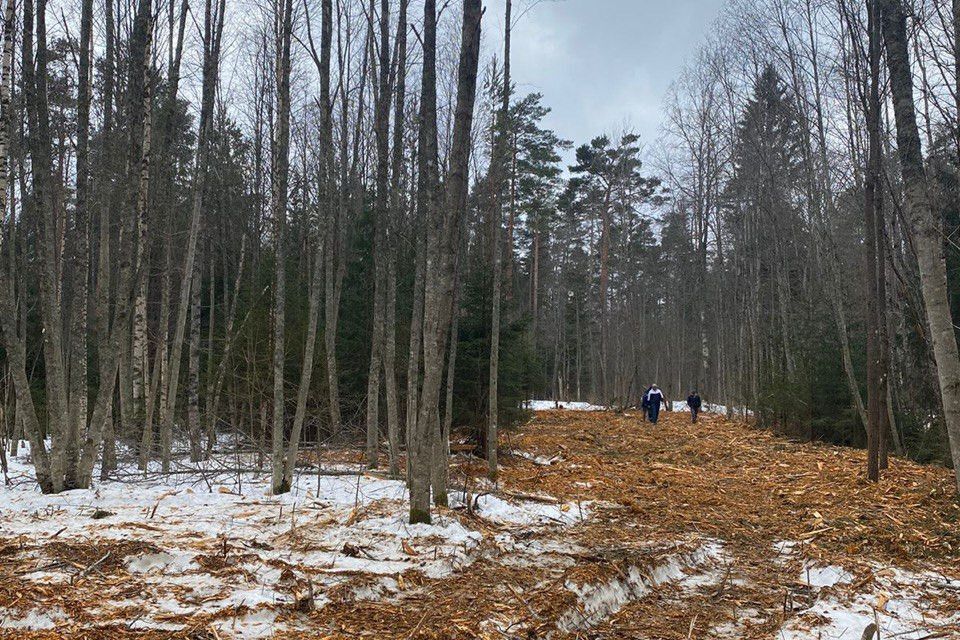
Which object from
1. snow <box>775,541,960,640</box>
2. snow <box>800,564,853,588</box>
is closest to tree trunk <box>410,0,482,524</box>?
snow <box>775,541,960,640</box>

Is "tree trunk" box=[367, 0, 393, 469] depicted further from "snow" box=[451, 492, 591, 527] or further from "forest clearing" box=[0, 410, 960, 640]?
"snow" box=[451, 492, 591, 527]

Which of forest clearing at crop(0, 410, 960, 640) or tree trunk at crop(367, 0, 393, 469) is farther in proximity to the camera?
tree trunk at crop(367, 0, 393, 469)

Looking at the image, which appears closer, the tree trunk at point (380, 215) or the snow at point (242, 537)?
the snow at point (242, 537)

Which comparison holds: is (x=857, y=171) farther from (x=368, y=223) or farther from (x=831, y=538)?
(x=368, y=223)

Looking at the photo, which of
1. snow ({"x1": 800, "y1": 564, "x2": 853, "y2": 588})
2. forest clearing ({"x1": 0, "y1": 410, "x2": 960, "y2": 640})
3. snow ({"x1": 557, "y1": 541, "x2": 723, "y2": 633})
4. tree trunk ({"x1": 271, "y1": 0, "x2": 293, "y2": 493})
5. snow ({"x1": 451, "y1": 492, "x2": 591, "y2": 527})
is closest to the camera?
forest clearing ({"x1": 0, "y1": 410, "x2": 960, "y2": 640})

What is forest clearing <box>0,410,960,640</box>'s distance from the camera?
12.4 ft

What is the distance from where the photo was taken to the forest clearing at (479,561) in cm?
378

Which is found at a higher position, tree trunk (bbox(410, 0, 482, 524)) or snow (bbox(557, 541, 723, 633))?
tree trunk (bbox(410, 0, 482, 524))

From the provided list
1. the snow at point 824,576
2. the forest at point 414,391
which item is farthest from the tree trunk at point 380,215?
the snow at point 824,576

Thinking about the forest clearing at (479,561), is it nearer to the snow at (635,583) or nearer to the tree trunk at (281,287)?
the snow at (635,583)

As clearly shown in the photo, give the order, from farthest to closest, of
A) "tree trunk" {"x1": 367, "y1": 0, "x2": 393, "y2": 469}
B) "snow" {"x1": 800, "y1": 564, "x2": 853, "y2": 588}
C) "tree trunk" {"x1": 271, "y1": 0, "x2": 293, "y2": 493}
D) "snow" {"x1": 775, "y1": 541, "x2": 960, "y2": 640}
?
"tree trunk" {"x1": 367, "y1": 0, "x2": 393, "y2": 469} → "tree trunk" {"x1": 271, "y1": 0, "x2": 293, "y2": 493} → "snow" {"x1": 800, "y1": 564, "x2": 853, "y2": 588} → "snow" {"x1": 775, "y1": 541, "x2": 960, "y2": 640}

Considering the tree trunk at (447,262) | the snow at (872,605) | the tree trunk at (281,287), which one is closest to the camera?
the snow at (872,605)

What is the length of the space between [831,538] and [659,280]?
38288 mm

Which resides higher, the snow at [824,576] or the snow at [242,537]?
the snow at [242,537]
